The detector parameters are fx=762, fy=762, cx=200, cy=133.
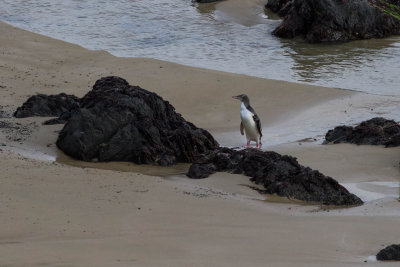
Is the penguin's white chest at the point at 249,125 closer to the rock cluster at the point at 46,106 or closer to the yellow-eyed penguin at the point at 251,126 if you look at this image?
the yellow-eyed penguin at the point at 251,126

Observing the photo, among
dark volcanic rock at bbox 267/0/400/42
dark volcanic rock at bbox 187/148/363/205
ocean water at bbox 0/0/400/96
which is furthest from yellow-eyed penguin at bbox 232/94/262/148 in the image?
dark volcanic rock at bbox 267/0/400/42

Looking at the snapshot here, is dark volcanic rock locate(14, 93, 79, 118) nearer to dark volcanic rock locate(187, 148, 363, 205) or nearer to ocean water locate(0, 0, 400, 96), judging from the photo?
dark volcanic rock locate(187, 148, 363, 205)

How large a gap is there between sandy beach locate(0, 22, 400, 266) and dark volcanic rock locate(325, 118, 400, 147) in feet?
0.80

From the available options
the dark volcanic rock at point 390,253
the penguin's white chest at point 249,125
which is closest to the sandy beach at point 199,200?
the dark volcanic rock at point 390,253

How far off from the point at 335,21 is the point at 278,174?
36.9 ft

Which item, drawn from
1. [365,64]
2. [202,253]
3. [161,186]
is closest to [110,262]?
[202,253]

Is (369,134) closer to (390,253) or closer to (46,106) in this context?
(46,106)

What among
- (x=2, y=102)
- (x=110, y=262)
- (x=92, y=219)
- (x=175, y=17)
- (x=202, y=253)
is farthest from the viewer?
(x=175, y=17)

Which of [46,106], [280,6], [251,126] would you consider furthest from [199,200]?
[280,6]

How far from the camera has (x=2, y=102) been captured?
12039mm

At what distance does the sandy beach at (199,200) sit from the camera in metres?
5.96

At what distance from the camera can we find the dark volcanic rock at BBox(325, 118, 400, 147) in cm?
1049

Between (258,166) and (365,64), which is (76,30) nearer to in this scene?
(365,64)

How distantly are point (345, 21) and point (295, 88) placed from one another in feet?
20.2
